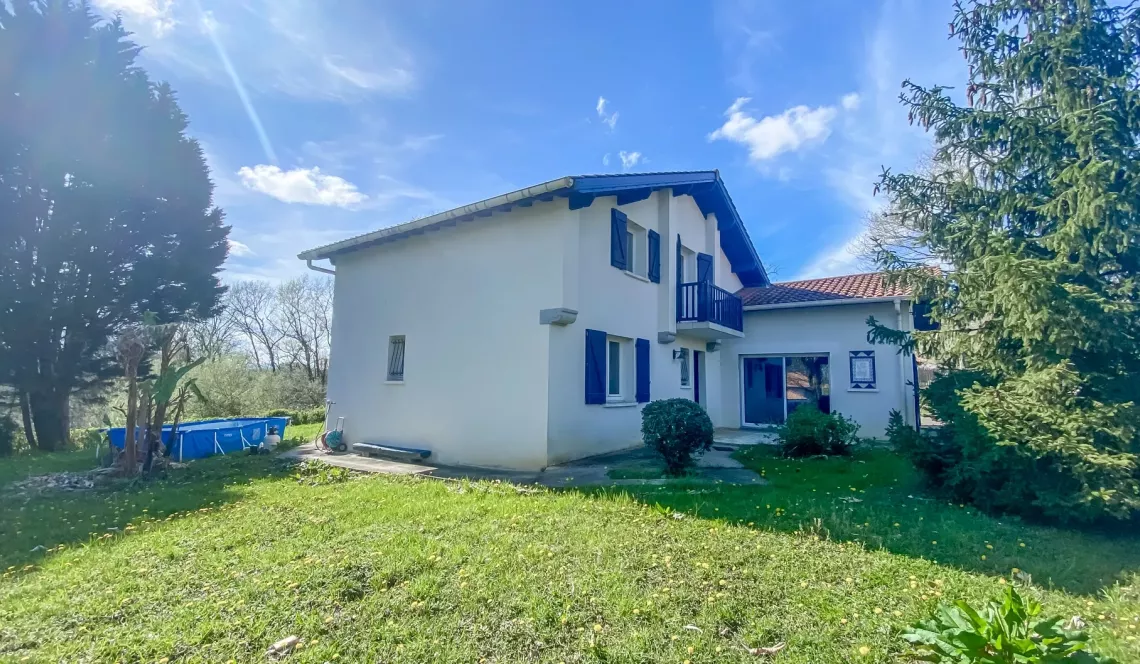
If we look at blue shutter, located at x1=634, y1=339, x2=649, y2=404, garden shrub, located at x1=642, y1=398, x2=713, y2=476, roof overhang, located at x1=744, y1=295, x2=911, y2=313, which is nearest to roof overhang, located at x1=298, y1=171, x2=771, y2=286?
roof overhang, located at x1=744, y1=295, x2=911, y2=313

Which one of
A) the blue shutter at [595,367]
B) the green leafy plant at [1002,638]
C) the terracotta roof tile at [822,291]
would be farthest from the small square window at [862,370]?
the green leafy plant at [1002,638]

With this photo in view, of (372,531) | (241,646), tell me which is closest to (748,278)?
(372,531)

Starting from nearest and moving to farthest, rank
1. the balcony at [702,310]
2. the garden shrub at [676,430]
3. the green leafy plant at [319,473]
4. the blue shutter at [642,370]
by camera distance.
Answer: the garden shrub at [676,430], the green leafy plant at [319,473], the blue shutter at [642,370], the balcony at [702,310]

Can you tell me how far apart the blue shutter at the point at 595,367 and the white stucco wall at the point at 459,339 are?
1199 mm

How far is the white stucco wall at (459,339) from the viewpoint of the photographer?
31.2 ft

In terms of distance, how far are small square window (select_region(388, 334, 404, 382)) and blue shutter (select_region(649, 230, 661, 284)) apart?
5861 mm

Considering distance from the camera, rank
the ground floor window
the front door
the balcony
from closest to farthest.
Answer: the ground floor window, the balcony, the front door

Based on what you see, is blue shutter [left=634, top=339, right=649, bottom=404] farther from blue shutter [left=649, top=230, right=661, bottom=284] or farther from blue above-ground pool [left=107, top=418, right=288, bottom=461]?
blue above-ground pool [left=107, top=418, right=288, bottom=461]

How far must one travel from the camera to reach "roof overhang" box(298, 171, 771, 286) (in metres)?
9.15

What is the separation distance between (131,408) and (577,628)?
932cm

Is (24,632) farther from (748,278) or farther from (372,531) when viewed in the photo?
(748,278)

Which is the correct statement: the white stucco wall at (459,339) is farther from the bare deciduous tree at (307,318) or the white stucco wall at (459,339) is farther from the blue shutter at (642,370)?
the bare deciduous tree at (307,318)

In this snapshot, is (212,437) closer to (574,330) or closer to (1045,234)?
(574,330)

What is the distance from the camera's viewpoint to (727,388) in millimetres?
16047
